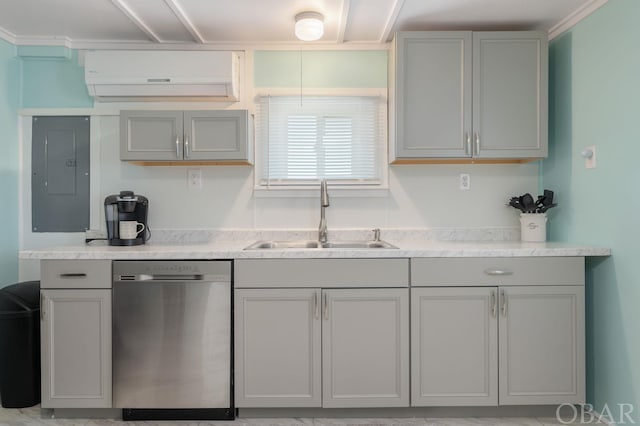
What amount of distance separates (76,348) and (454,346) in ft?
6.35

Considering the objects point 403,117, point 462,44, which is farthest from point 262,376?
point 462,44

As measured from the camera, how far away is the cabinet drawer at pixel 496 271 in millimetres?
2074

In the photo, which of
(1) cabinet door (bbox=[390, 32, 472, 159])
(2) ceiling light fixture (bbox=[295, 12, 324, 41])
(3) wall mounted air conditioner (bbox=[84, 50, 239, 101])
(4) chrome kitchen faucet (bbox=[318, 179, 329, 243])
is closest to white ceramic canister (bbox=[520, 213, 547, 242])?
(1) cabinet door (bbox=[390, 32, 472, 159])

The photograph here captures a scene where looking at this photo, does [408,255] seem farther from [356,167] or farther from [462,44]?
[462,44]

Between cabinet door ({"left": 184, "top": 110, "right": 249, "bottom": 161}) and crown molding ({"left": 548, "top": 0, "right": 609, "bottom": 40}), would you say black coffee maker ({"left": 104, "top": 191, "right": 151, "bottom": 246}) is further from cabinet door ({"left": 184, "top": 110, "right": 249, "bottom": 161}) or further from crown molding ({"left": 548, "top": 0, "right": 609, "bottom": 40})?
crown molding ({"left": 548, "top": 0, "right": 609, "bottom": 40})

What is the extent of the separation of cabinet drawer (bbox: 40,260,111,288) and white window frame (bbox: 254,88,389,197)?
1.02 metres

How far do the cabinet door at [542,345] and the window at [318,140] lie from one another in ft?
3.71

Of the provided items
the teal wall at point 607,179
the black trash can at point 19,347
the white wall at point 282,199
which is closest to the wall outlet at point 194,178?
the white wall at point 282,199

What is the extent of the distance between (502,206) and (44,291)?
273cm

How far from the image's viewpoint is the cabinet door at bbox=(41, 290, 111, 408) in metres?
2.08

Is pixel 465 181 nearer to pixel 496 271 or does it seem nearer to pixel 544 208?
pixel 544 208

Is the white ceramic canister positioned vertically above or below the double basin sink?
above

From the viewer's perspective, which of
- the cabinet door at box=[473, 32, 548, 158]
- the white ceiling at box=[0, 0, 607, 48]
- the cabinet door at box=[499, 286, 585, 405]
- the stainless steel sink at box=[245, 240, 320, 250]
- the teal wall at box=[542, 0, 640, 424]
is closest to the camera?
the teal wall at box=[542, 0, 640, 424]

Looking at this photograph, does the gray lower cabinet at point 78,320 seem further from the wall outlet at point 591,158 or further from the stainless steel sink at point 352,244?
the wall outlet at point 591,158
